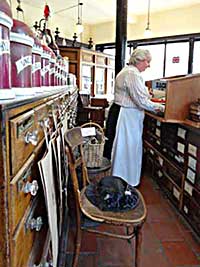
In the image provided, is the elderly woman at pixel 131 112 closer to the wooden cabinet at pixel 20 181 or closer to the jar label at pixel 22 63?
the wooden cabinet at pixel 20 181

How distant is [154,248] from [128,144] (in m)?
1.21

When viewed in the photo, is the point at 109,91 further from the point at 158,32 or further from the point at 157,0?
the point at 157,0

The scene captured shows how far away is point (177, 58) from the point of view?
780cm

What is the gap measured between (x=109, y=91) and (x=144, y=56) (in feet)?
19.3

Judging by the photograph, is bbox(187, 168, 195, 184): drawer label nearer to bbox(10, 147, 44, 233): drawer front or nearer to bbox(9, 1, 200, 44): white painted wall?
bbox(10, 147, 44, 233): drawer front

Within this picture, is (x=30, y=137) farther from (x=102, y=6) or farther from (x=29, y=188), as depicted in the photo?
(x=102, y=6)

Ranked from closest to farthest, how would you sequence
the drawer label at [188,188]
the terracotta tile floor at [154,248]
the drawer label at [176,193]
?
the terracotta tile floor at [154,248], the drawer label at [188,188], the drawer label at [176,193]

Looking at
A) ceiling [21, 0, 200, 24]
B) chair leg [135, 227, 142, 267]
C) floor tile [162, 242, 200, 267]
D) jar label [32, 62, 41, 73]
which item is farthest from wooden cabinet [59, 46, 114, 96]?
jar label [32, 62, 41, 73]

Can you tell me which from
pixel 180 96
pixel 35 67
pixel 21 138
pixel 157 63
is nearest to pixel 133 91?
pixel 180 96

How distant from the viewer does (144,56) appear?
3055 mm

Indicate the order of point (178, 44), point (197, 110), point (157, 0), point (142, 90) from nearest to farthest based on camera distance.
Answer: point (197, 110) < point (142, 90) < point (157, 0) < point (178, 44)

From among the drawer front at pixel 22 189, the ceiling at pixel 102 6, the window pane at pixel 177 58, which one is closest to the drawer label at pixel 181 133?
the drawer front at pixel 22 189

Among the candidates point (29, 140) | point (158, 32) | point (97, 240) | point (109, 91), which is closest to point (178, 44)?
point (158, 32)

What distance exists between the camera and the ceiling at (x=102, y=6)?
689 centimetres
